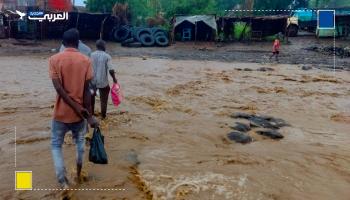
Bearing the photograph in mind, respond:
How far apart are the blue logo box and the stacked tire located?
12049 mm

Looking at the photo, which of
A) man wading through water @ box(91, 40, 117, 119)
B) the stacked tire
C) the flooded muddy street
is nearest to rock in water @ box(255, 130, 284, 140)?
the flooded muddy street

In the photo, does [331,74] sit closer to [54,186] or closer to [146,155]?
[146,155]

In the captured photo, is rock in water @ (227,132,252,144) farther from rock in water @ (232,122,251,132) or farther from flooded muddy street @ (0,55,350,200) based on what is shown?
rock in water @ (232,122,251,132)

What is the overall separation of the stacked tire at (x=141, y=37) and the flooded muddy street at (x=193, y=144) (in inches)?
583

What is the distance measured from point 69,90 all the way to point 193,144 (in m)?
2.86

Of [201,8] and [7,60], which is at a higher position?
[201,8]

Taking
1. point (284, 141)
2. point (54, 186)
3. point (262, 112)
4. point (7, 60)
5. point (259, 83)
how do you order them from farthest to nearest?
point (7, 60) → point (259, 83) → point (262, 112) → point (284, 141) → point (54, 186)

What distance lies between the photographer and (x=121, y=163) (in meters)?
5.66

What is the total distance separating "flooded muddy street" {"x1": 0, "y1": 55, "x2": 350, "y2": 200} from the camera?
16.3 ft

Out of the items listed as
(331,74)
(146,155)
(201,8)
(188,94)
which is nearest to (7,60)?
(188,94)

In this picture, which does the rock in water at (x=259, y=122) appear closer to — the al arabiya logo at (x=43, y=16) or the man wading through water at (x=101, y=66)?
the man wading through water at (x=101, y=66)

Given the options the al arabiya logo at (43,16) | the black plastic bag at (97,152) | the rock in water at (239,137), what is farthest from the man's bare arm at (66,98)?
the al arabiya logo at (43,16)

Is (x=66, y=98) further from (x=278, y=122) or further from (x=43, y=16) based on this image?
(x=43, y=16)

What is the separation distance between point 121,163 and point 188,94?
596 cm
